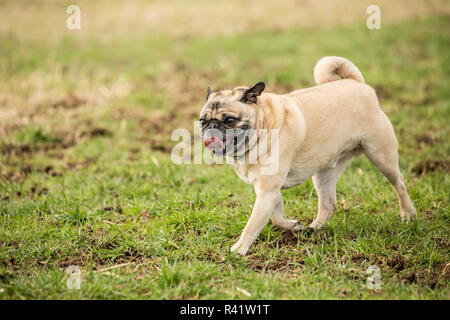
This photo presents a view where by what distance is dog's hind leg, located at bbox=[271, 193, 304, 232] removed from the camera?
4566 millimetres

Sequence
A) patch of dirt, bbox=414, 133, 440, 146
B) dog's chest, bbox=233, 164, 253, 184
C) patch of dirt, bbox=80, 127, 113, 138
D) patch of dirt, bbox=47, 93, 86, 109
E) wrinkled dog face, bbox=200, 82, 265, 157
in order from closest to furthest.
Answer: wrinkled dog face, bbox=200, 82, 265, 157 < dog's chest, bbox=233, 164, 253, 184 < patch of dirt, bbox=414, 133, 440, 146 < patch of dirt, bbox=80, 127, 113, 138 < patch of dirt, bbox=47, 93, 86, 109

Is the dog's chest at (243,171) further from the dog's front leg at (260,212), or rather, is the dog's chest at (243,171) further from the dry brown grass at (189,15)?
the dry brown grass at (189,15)

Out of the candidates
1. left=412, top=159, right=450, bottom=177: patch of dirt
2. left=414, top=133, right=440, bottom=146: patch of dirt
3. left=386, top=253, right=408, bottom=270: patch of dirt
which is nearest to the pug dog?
left=386, top=253, right=408, bottom=270: patch of dirt

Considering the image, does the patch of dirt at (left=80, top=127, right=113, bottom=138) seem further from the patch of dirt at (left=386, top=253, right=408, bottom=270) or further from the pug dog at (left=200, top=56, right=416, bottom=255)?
the patch of dirt at (left=386, top=253, right=408, bottom=270)

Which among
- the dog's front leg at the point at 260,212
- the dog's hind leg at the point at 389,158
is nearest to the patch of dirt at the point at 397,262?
the dog's hind leg at the point at 389,158

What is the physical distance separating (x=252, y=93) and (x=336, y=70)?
1.35 metres

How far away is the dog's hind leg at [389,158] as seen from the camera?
452 cm

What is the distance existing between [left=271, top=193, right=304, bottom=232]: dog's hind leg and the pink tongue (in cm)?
103

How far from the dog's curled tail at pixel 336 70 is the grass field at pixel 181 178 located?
1511 mm

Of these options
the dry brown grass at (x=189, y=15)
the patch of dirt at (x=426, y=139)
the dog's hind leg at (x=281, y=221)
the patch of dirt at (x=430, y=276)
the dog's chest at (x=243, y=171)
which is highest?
the dry brown grass at (x=189, y=15)

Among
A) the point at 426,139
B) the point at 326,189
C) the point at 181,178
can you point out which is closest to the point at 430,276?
the point at 326,189

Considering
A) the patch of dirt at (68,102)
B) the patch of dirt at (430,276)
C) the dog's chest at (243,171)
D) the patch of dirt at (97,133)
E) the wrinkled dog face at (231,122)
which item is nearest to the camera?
the patch of dirt at (430,276)

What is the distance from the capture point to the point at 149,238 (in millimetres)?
4520

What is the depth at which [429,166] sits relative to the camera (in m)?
6.16
